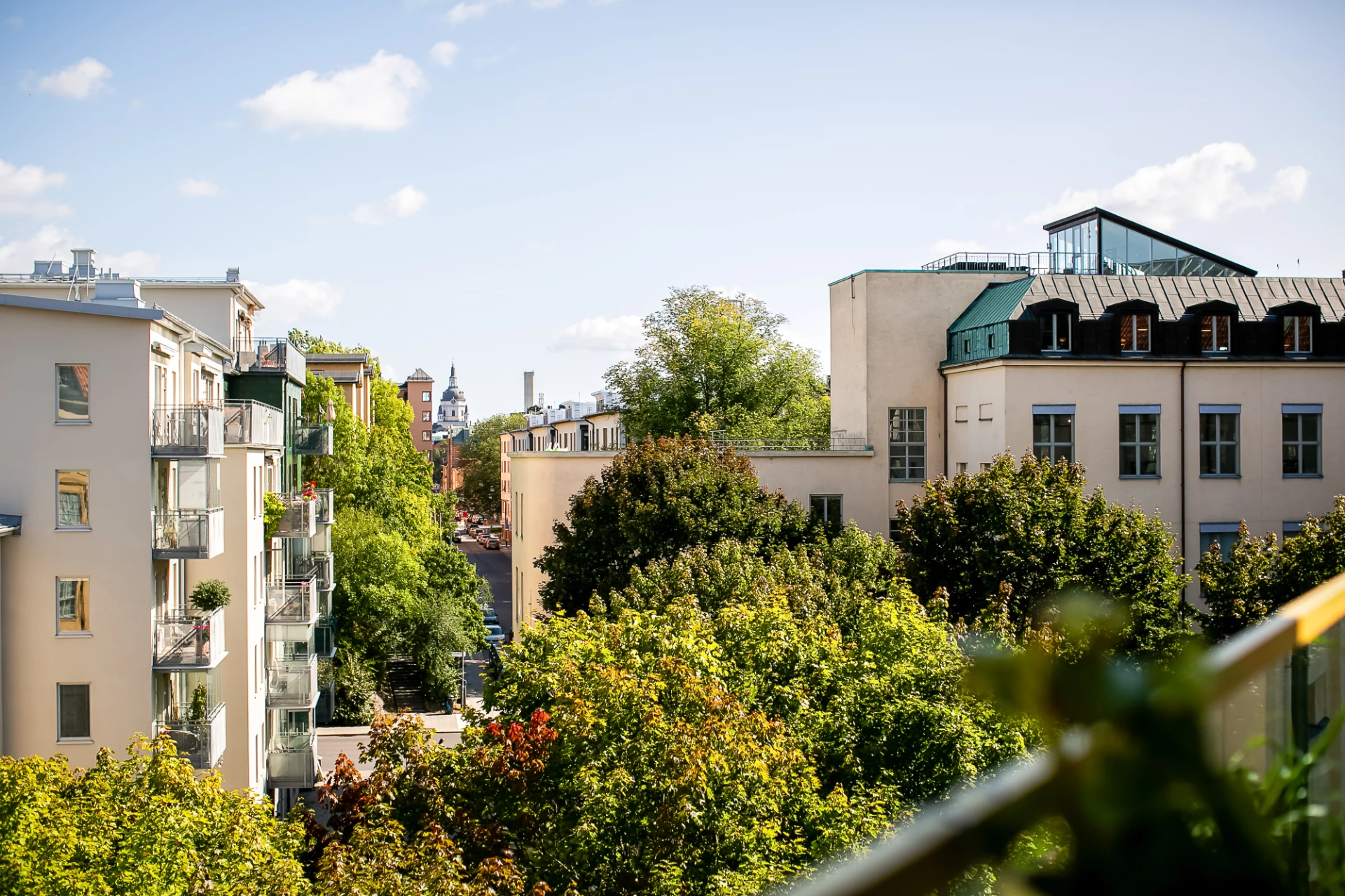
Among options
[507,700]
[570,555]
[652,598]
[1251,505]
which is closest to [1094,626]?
[507,700]

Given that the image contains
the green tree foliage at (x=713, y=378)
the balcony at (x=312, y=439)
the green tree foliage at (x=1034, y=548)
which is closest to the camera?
the green tree foliage at (x=1034, y=548)

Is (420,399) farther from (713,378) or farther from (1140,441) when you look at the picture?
(1140,441)

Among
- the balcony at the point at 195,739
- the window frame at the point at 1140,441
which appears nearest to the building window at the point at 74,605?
the balcony at the point at 195,739

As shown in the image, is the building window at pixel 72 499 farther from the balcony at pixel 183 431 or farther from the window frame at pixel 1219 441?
the window frame at pixel 1219 441

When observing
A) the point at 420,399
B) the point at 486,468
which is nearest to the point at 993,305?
the point at 486,468

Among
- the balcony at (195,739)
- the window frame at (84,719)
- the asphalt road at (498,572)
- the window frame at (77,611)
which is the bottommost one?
the asphalt road at (498,572)

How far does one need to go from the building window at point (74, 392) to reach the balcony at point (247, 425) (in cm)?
528

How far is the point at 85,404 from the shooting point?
2300 centimetres

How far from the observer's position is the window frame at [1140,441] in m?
36.3

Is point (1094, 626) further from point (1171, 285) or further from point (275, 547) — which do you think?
point (1171, 285)

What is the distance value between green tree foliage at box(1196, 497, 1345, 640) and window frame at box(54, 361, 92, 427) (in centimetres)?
2385

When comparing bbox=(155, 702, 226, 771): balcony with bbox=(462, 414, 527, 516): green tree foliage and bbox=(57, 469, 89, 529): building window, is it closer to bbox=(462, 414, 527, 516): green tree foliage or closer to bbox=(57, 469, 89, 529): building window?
bbox=(57, 469, 89, 529): building window

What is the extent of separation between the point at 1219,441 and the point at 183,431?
30.5 m

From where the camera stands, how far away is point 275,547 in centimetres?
3594
